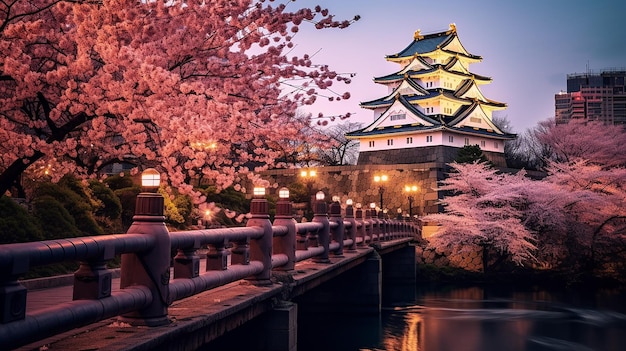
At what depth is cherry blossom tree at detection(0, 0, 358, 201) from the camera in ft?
27.9


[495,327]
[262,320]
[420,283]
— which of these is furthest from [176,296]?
[420,283]

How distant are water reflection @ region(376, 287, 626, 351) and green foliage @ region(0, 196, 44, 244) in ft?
29.4

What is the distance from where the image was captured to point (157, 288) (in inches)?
217

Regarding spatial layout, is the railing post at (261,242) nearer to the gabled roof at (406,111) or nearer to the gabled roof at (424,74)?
the gabled roof at (406,111)

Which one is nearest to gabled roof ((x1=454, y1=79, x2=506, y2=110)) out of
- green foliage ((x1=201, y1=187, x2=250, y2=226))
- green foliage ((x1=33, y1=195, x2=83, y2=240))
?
green foliage ((x1=201, y1=187, x2=250, y2=226))

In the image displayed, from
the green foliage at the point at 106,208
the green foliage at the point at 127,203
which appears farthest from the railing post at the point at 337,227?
the green foliage at the point at 127,203

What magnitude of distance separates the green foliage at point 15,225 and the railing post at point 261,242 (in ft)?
17.0

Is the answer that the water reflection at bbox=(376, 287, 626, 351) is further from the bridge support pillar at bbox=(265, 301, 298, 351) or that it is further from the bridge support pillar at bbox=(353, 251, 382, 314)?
the bridge support pillar at bbox=(265, 301, 298, 351)

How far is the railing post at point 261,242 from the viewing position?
8.80 m

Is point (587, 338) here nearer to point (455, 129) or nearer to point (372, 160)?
point (455, 129)

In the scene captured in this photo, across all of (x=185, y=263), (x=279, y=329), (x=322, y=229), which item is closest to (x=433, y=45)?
(x=322, y=229)

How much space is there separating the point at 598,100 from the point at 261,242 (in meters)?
147

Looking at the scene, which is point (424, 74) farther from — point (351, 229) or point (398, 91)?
point (351, 229)

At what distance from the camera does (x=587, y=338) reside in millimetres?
18938
